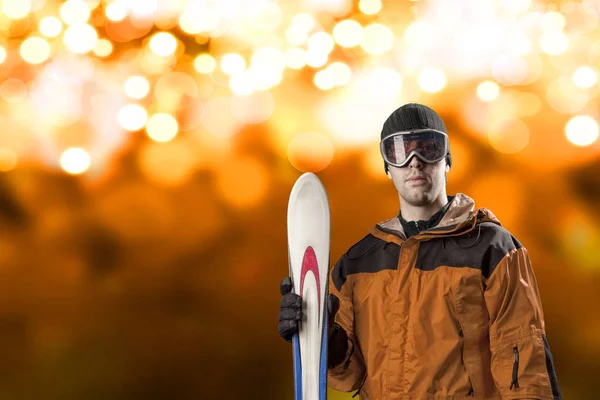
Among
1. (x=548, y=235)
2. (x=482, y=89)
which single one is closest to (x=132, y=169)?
(x=482, y=89)

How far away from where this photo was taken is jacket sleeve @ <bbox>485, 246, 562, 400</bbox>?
1376 mm

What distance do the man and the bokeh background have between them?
1.44 metres

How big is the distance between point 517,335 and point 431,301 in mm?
184

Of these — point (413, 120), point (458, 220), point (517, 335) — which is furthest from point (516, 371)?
point (413, 120)

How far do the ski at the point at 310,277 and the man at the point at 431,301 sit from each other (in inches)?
1.1

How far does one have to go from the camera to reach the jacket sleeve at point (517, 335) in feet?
4.51

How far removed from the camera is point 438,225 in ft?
5.10

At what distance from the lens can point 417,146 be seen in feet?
5.25

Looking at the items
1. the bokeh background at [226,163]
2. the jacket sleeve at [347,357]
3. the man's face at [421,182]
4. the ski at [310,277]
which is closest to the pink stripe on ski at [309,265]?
the ski at [310,277]

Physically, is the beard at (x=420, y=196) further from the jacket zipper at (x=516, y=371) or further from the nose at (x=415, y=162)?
the jacket zipper at (x=516, y=371)

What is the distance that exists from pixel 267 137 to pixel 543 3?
1293 mm

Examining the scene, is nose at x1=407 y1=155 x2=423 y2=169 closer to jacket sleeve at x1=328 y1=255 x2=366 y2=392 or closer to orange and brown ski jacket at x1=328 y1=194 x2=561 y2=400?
orange and brown ski jacket at x1=328 y1=194 x2=561 y2=400

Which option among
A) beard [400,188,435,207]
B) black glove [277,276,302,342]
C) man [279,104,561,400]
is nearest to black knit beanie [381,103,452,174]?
man [279,104,561,400]

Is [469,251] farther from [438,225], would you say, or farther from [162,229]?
[162,229]
